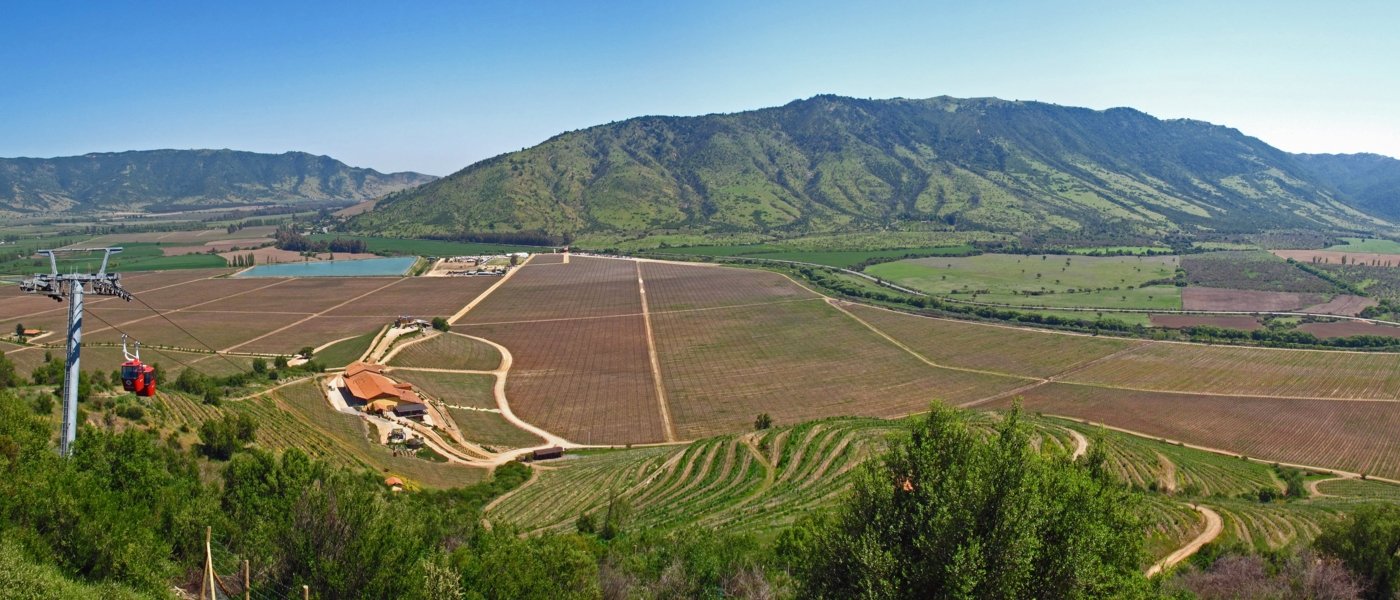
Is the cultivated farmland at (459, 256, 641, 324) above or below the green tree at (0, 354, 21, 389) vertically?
below

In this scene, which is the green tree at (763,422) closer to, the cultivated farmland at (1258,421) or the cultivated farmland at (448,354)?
the cultivated farmland at (1258,421)

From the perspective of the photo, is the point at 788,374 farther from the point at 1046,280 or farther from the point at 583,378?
the point at 1046,280

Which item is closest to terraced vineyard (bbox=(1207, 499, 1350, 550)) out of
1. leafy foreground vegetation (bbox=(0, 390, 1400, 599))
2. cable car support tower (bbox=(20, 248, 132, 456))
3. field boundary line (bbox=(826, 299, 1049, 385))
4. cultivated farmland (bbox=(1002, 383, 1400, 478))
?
leafy foreground vegetation (bbox=(0, 390, 1400, 599))

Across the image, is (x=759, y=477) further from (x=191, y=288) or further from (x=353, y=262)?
(x=353, y=262)

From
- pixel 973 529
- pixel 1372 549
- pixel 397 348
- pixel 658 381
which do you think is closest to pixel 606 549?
pixel 973 529

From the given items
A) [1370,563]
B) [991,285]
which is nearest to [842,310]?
[991,285]

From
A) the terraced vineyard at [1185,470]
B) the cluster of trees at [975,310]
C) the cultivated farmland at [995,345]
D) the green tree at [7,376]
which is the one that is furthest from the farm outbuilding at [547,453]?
the cluster of trees at [975,310]

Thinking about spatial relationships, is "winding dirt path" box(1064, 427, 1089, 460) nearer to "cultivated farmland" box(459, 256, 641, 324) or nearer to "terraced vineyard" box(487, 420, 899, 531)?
"terraced vineyard" box(487, 420, 899, 531)
